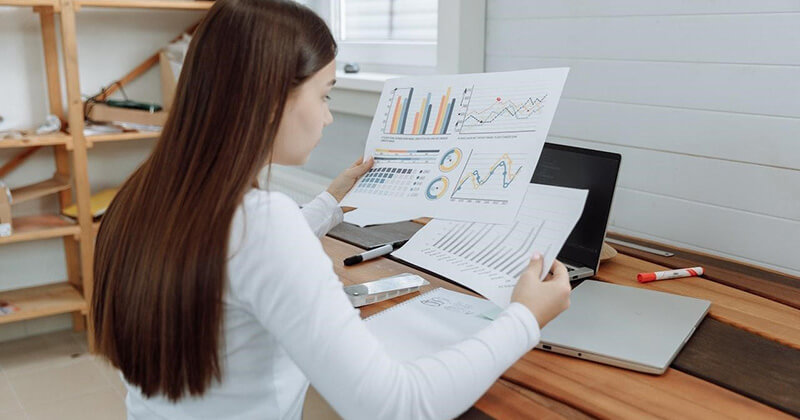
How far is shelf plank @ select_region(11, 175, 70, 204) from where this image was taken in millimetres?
2463

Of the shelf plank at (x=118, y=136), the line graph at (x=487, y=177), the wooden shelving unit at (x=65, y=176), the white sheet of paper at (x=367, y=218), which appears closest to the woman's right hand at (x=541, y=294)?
the line graph at (x=487, y=177)

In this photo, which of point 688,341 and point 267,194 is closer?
point 267,194

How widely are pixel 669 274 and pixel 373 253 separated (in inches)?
21.0

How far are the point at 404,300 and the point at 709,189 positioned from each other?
0.75 meters

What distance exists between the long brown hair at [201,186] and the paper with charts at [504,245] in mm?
336

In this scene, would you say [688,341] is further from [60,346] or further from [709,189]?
[60,346]

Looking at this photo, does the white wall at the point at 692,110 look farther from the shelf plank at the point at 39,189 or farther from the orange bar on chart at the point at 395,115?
the shelf plank at the point at 39,189

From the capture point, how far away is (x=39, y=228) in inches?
97.7

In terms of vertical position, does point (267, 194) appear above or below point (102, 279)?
above

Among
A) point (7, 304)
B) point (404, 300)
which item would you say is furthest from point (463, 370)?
point (7, 304)

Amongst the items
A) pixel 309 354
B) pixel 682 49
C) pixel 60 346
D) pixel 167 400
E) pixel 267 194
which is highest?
pixel 682 49

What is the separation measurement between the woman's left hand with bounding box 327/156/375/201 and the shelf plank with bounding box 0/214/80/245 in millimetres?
1622

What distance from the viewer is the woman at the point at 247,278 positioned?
2.29 ft

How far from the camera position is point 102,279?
34.1 inches
